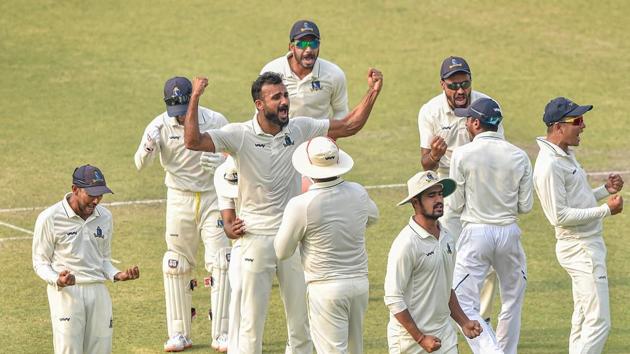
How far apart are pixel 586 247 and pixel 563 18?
1656 cm

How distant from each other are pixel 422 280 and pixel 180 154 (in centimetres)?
444

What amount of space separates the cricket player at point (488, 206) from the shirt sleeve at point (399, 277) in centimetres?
210

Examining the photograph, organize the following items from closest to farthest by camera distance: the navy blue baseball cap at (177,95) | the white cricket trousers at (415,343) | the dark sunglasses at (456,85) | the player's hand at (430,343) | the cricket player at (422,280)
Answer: the player's hand at (430,343) → the cricket player at (422,280) → the white cricket trousers at (415,343) → the dark sunglasses at (456,85) → the navy blue baseball cap at (177,95)

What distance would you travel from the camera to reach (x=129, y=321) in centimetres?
1568

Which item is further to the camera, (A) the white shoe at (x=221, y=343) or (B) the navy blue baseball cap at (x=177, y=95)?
(A) the white shoe at (x=221, y=343)

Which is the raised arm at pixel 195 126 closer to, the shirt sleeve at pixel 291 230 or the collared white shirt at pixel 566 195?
the shirt sleeve at pixel 291 230

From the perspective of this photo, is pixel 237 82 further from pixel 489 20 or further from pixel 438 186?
pixel 438 186

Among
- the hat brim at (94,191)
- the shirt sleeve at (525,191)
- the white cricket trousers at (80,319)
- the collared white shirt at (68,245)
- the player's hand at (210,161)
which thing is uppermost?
the player's hand at (210,161)

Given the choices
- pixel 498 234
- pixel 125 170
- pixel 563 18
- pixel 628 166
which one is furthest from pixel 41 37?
Answer: pixel 498 234

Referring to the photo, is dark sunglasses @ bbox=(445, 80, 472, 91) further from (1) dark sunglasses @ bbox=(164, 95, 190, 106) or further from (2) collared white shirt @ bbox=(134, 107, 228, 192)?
(1) dark sunglasses @ bbox=(164, 95, 190, 106)

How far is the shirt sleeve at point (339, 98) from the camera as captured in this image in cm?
1538

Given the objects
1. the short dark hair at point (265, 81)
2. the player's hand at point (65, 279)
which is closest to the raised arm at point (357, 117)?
the short dark hair at point (265, 81)

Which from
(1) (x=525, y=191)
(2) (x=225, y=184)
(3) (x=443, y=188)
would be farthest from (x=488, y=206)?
(2) (x=225, y=184)

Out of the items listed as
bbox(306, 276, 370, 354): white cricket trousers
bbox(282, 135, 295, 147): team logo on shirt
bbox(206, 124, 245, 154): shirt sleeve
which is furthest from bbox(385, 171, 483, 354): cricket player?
bbox(206, 124, 245, 154): shirt sleeve
